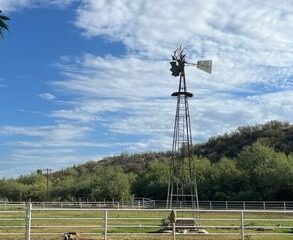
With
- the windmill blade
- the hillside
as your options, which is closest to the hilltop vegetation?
the hillside

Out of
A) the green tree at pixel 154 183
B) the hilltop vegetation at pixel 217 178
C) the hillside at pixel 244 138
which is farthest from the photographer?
the hillside at pixel 244 138

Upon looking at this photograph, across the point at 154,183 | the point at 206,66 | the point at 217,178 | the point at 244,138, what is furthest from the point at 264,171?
the point at 244,138

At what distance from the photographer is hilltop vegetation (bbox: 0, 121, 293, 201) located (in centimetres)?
8388

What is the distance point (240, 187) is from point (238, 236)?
215 ft

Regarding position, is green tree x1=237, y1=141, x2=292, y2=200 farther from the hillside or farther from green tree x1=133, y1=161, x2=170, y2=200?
the hillside

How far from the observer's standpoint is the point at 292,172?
3214 inches

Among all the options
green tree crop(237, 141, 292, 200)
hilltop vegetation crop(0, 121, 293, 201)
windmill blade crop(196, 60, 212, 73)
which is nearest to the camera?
windmill blade crop(196, 60, 212, 73)

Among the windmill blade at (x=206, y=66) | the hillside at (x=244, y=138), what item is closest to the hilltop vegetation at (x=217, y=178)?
the hillside at (x=244, y=138)

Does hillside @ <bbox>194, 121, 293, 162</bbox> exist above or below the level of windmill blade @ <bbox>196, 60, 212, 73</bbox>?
above

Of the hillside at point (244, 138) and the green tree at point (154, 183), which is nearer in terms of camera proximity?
the green tree at point (154, 183)

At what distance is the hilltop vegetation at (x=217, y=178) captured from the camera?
3302 inches

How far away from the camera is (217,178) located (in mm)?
91188

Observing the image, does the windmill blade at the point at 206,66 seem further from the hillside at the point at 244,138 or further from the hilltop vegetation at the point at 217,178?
the hillside at the point at 244,138

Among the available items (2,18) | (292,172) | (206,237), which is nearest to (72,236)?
(206,237)
